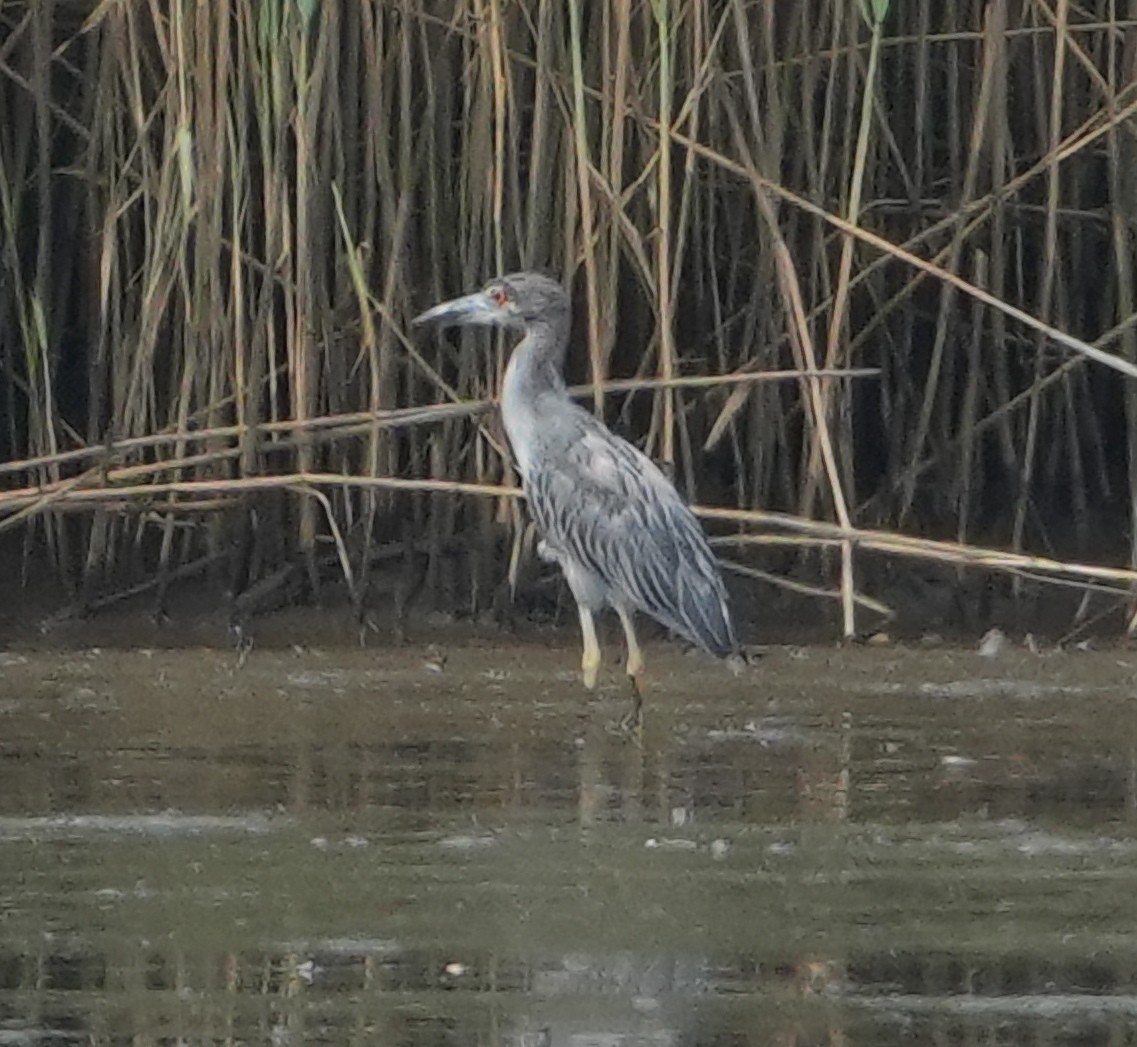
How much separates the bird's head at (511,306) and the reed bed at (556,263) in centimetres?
17

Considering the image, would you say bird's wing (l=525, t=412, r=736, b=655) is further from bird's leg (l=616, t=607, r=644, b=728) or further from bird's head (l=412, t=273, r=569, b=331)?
bird's head (l=412, t=273, r=569, b=331)

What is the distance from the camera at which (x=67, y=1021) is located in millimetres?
3766

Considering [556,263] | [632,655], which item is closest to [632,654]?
[632,655]

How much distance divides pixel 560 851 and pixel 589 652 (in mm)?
1825

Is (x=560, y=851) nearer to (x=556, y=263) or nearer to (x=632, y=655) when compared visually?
(x=632, y=655)

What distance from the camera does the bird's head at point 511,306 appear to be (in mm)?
6785

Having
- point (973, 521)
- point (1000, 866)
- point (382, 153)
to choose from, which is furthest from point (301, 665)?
point (1000, 866)

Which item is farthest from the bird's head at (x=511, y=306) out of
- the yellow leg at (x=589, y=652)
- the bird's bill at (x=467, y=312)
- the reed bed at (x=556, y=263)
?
the yellow leg at (x=589, y=652)

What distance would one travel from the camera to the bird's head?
6.79 meters

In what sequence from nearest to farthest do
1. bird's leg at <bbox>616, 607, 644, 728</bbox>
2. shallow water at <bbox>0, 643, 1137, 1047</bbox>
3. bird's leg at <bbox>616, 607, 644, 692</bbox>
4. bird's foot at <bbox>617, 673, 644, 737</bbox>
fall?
shallow water at <bbox>0, 643, 1137, 1047</bbox>, bird's foot at <bbox>617, 673, 644, 737</bbox>, bird's leg at <bbox>616, 607, 644, 728</bbox>, bird's leg at <bbox>616, 607, 644, 692</bbox>

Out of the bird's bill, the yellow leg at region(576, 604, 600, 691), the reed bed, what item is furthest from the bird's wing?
the bird's bill

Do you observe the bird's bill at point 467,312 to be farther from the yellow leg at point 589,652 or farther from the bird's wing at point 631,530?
the yellow leg at point 589,652

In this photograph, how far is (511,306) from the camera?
22.2ft

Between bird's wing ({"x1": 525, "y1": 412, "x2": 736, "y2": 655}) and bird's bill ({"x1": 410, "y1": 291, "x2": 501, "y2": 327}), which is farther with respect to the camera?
bird's bill ({"x1": 410, "y1": 291, "x2": 501, "y2": 327})
